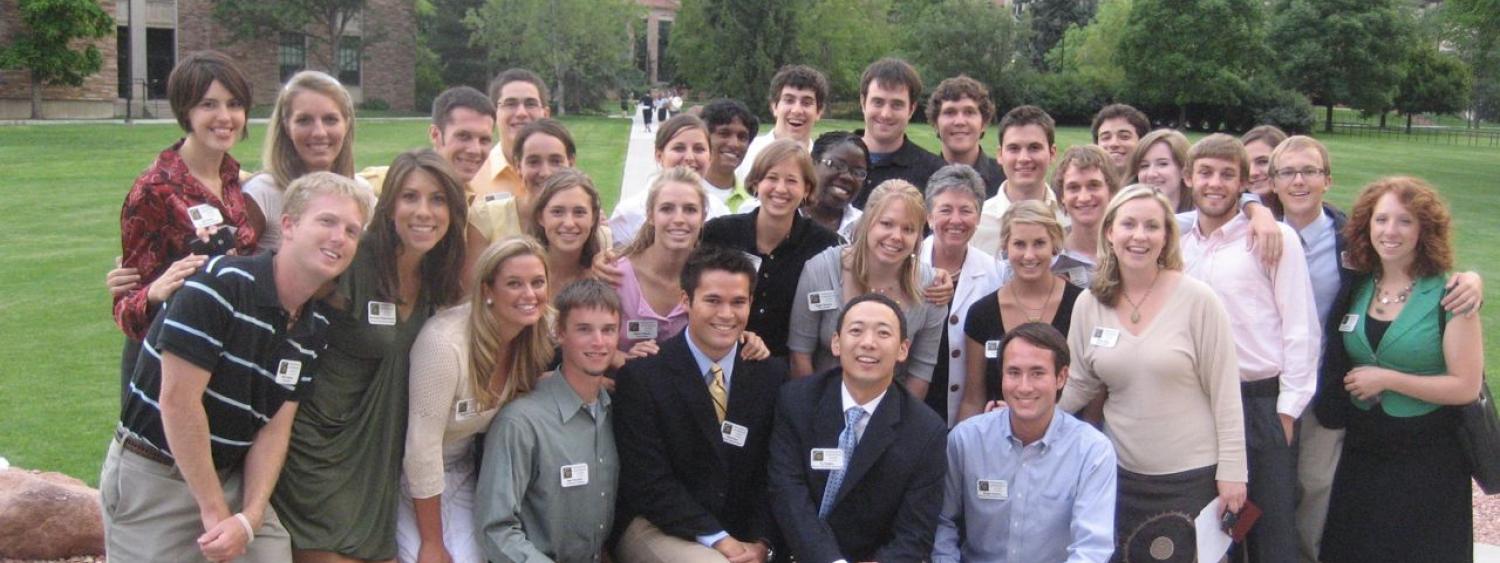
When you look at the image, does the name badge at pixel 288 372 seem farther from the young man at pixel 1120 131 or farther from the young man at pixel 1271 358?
the young man at pixel 1120 131

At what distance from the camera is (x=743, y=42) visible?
6128 centimetres

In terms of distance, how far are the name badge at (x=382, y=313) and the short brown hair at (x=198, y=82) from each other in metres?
1.05

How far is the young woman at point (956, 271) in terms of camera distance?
5.56 metres

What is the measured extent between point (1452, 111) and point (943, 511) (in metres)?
82.8

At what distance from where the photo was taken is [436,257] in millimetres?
4730

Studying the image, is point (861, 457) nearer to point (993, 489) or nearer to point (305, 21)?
point (993, 489)

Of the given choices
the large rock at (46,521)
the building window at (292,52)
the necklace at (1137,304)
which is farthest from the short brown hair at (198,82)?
the building window at (292,52)

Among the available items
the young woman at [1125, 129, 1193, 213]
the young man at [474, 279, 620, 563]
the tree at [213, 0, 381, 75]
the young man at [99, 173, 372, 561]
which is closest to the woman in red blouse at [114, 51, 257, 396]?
the young man at [99, 173, 372, 561]

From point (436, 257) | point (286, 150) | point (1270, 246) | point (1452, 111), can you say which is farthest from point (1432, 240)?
point (1452, 111)

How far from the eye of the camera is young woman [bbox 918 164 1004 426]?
5.56m

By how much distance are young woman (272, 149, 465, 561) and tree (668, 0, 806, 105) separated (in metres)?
56.2

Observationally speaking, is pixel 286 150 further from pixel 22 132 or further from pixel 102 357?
pixel 22 132

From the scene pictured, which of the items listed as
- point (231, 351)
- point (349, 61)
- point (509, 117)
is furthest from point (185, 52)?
point (231, 351)

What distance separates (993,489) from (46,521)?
176 inches
